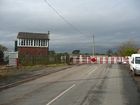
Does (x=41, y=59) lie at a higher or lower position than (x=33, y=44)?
lower

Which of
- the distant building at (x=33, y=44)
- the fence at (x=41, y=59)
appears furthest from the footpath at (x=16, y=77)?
the distant building at (x=33, y=44)

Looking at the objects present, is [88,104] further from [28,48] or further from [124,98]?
[28,48]

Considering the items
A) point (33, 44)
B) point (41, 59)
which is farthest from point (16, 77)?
point (33, 44)

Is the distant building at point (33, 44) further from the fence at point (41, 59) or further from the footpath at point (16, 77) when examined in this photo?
the footpath at point (16, 77)

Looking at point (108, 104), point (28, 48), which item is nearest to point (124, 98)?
point (108, 104)

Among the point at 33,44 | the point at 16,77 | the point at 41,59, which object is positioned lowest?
the point at 16,77

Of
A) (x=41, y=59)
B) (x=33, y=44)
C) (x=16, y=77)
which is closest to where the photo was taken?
(x=16, y=77)

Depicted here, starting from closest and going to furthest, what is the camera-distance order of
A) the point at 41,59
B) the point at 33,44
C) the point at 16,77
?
the point at 16,77
the point at 41,59
the point at 33,44

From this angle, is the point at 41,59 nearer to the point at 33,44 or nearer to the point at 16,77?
the point at 33,44

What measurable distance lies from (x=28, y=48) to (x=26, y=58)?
27320mm

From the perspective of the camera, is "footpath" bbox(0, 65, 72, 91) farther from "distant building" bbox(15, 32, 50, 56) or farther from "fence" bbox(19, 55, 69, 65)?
"distant building" bbox(15, 32, 50, 56)

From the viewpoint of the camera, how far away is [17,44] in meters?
80.2

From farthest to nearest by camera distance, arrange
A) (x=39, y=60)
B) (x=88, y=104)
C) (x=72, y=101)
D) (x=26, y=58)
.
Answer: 1. (x=39, y=60)
2. (x=26, y=58)
3. (x=72, y=101)
4. (x=88, y=104)

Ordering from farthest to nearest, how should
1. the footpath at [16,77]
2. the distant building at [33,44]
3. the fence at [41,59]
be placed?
the distant building at [33,44]
the fence at [41,59]
the footpath at [16,77]
